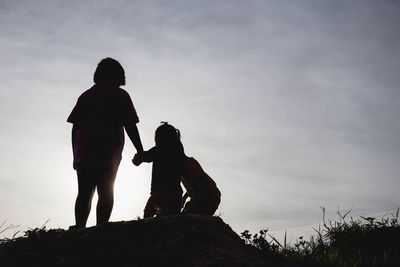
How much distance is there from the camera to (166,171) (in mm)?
4879

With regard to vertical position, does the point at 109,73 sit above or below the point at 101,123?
above

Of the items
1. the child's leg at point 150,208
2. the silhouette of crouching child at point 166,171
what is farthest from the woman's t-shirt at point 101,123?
the child's leg at point 150,208

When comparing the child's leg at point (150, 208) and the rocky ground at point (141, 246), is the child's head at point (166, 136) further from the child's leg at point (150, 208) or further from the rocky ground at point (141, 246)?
the rocky ground at point (141, 246)

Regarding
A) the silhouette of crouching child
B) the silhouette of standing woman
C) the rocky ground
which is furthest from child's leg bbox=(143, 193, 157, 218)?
the rocky ground

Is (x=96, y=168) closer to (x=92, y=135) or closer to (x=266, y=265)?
(x=92, y=135)

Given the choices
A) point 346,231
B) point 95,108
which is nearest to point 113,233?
point 95,108

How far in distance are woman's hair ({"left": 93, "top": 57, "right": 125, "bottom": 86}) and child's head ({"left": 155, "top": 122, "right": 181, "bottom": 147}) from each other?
3.19 ft

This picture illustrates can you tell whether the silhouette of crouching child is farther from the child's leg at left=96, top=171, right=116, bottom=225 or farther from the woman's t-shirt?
the child's leg at left=96, top=171, right=116, bottom=225

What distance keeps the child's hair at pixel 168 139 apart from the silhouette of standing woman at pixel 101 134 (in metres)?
0.71

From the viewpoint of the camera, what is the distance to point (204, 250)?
2.65 m

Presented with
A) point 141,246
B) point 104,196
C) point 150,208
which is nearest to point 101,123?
point 104,196

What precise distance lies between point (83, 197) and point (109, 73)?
1.49 metres

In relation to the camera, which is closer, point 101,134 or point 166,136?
point 101,134

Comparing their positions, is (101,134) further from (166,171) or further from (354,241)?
(354,241)
